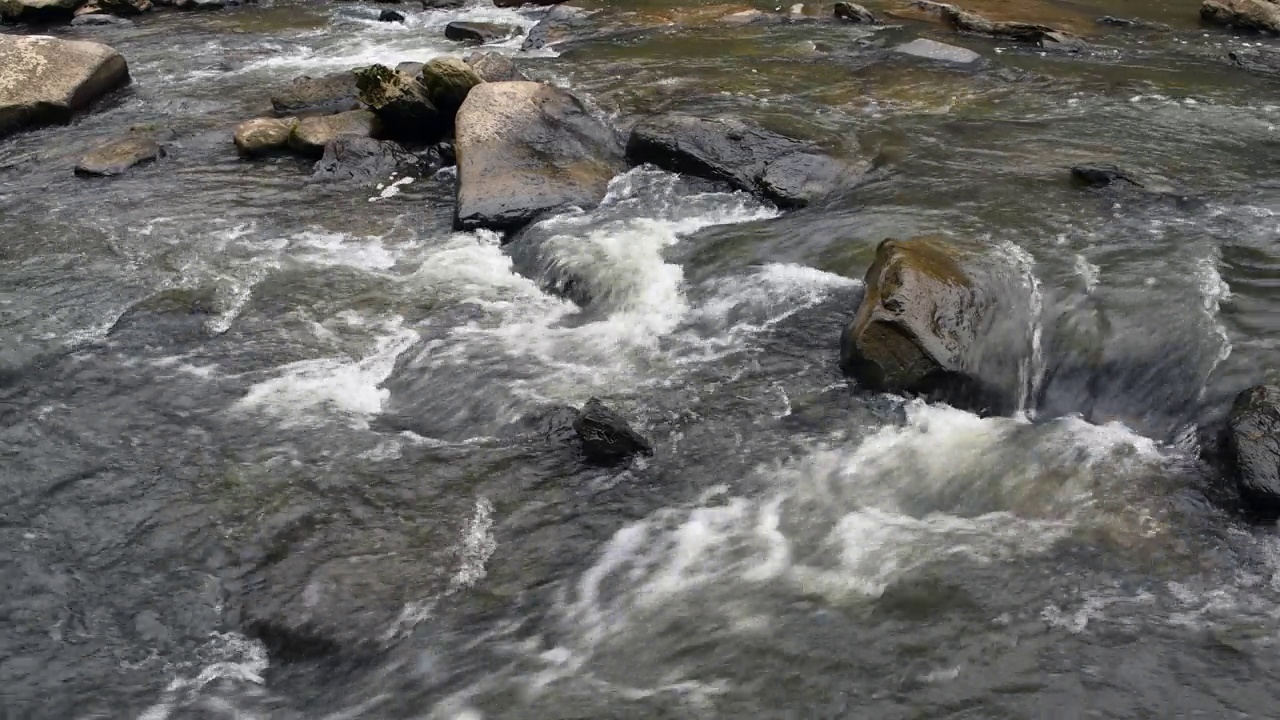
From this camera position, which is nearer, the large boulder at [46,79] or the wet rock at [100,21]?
the large boulder at [46,79]

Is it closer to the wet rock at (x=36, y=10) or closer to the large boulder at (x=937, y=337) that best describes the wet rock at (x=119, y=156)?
the large boulder at (x=937, y=337)

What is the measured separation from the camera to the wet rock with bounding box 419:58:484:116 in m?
11.2

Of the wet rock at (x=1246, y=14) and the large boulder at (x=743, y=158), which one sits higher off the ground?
the wet rock at (x=1246, y=14)

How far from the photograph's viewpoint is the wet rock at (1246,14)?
14562mm

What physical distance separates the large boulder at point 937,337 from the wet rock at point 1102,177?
8.04 ft

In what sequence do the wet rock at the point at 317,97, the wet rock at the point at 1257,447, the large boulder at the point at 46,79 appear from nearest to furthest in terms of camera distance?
the wet rock at the point at 1257,447
the large boulder at the point at 46,79
the wet rock at the point at 317,97

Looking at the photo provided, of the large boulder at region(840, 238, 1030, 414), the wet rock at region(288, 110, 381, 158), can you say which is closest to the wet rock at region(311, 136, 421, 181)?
the wet rock at region(288, 110, 381, 158)

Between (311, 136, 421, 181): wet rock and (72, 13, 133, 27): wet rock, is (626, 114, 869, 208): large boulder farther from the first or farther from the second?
(72, 13, 133, 27): wet rock

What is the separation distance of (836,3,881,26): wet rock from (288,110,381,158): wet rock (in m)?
8.00

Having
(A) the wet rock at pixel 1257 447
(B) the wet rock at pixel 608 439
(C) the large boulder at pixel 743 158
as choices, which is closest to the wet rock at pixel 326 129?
(C) the large boulder at pixel 743 158

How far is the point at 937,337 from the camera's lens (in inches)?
266

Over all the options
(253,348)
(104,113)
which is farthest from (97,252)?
(104,113)

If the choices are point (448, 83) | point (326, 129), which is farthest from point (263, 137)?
point (448, 83)

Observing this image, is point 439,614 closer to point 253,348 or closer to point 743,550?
point 743,550
